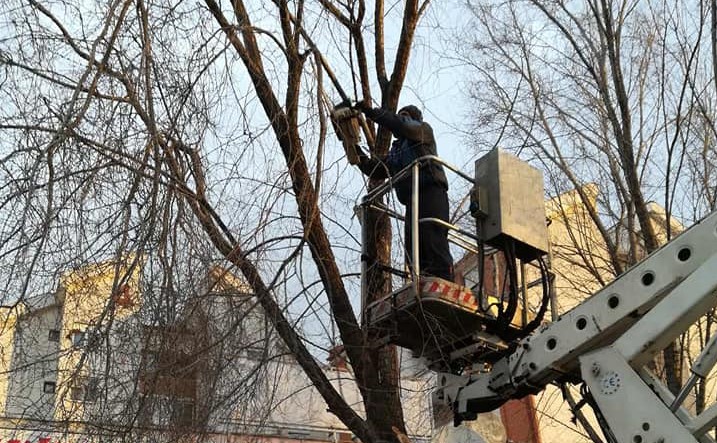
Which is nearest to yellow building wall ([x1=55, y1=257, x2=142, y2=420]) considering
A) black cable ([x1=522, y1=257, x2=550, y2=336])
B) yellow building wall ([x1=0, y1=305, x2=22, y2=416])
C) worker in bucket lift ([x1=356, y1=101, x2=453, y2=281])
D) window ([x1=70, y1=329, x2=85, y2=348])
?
window ([x1=70, y1=329, x2=85, y2=348])

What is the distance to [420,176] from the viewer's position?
6656 millimetres

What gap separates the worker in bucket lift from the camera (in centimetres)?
648

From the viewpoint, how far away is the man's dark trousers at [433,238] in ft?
21.1

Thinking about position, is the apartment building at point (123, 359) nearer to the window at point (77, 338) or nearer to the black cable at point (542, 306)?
the window at point (77, 338)

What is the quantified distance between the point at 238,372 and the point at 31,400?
1.35 m

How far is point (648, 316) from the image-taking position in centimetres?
503

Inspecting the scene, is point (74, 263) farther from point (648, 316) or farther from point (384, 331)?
point (648, 316)

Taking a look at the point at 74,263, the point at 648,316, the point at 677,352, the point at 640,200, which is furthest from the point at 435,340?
the point at 640,200

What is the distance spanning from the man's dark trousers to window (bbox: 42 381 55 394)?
2.48m

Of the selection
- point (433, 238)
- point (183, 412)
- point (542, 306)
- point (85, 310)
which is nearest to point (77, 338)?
point (85, 310)

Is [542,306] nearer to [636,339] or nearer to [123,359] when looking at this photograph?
[636,339]

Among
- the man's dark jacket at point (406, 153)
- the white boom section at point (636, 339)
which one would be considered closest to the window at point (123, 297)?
the man's dark jacket at point (406, 153)

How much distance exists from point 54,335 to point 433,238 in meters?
2.64

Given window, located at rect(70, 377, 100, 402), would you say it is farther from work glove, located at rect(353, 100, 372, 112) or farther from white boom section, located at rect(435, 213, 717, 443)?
work glove, located at rect(353, 100, 372, 112)
